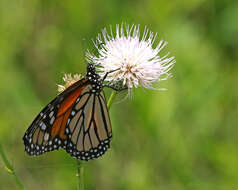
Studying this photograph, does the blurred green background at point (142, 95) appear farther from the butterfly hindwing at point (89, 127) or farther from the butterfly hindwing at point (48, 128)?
the butterfly hindwing at point (48, 128)

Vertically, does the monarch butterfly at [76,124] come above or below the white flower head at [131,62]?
below

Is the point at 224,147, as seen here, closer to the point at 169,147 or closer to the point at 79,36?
the point at 169,147

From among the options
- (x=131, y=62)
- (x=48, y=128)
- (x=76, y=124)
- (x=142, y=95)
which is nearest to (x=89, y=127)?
(x=76, y=124)

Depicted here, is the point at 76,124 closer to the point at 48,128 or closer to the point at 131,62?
the point at 48,128

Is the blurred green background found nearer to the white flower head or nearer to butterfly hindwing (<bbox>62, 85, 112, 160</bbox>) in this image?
the white flower head

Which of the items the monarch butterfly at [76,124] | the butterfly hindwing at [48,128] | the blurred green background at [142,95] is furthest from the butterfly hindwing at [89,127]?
the blurred green background at [142,95]

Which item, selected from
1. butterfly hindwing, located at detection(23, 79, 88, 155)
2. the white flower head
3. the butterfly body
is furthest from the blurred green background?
butterfly hindwing, located at detection(23, 79, 88, 155)

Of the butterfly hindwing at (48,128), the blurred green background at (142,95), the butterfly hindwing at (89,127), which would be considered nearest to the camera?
the butterfly hindwing at (48,128)

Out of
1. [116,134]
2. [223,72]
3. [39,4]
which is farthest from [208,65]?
[39,4]
